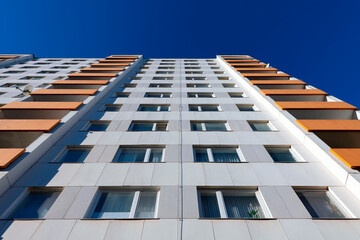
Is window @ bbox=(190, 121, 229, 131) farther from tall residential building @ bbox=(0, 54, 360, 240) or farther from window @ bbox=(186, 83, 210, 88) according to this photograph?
window @ bbox=(186, 83, 210, 88)

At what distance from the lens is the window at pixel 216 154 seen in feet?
29.8

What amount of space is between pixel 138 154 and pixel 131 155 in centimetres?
41

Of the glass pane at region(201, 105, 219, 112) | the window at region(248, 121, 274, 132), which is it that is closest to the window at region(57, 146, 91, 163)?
the glass pane at region(201, 105, 219, 112)

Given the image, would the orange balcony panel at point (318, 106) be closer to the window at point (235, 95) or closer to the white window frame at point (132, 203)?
the window at point (235, 95)

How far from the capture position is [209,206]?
672 cm

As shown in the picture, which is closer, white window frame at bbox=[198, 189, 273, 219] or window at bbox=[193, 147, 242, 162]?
white window frame at bbox=[198, 189, 273, 219]

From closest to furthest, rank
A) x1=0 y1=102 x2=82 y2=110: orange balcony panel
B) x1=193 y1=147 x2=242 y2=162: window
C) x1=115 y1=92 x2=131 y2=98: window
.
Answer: x1=193 y1=147 x2=242 y2=162: window, x1=0 y1=102 x2=82 y2=110: orange balcony panel, x1=115 y1=92 x2=131 y2=98: window

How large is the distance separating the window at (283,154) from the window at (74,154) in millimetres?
11106

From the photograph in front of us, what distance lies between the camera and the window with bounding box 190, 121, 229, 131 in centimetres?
1170

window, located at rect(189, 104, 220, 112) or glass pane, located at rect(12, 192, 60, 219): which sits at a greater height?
window, located at rect(189, 104, 220, 112)

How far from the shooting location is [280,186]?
7.18m

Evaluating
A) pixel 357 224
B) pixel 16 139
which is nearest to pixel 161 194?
pixel 357 224

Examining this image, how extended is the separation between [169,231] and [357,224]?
685 cm

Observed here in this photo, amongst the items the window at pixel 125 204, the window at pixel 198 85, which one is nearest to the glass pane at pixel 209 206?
the window at pixel 125 204
